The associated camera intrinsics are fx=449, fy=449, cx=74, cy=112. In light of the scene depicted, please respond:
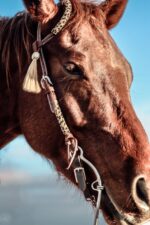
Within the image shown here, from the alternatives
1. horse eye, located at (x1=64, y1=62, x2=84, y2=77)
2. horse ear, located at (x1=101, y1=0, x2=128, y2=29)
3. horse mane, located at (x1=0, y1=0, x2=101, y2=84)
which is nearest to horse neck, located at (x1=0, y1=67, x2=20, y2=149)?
horse mane, located at (x1=0, y1=0, x2=101, y2=84)

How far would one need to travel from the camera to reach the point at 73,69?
16.1 feet

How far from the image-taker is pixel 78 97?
191 inches

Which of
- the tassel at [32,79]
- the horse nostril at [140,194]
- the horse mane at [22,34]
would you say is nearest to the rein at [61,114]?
the tassel at [32,79]

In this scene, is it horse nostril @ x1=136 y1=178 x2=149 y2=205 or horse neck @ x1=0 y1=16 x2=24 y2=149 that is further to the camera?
horse neck @ x1=0 y1=16 x2=24 y2=149

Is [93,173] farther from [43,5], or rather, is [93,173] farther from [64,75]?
[43,5]

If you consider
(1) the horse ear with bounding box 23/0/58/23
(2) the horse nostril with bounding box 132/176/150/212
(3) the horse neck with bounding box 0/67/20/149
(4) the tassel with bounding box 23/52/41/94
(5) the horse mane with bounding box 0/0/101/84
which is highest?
(1) the horse ear with bounding box 23/0/58/23

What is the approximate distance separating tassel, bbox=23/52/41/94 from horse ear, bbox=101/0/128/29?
125 cm

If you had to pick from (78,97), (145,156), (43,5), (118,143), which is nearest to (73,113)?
(78,97)

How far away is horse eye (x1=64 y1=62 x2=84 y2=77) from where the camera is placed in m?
4.86

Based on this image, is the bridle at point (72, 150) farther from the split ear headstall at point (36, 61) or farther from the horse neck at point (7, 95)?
the horse neck at point (7, 95)

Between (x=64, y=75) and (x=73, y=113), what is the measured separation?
1.43ft

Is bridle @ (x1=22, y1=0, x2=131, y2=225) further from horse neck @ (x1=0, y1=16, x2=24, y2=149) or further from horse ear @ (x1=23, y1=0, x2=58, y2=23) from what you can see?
horse neck @ (x1=0, y1=16, x2=24, y2=149)

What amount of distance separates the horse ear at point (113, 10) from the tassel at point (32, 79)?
49.4 inches

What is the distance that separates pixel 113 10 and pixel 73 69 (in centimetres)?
145
